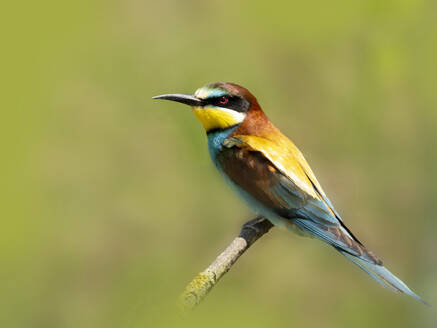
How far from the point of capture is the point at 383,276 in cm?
186

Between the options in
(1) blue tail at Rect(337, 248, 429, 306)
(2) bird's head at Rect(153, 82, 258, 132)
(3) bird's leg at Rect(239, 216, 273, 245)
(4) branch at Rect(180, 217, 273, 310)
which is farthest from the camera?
(2) bird's head at Rect(153, 82, 258, 132)

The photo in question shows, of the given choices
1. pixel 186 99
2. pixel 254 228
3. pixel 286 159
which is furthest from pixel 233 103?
pixel 254 228

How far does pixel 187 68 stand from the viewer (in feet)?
10.4

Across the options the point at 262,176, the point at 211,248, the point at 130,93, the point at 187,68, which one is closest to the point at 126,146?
the point at 130,93

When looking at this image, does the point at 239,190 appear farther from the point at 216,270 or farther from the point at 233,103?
the point at 216,270

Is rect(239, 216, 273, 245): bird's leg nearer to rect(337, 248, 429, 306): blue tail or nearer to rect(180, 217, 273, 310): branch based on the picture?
rect(180, 217, 273, 310): branch

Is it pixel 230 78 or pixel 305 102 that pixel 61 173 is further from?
pixel 305 102

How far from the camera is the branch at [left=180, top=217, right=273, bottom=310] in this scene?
1.42 metres

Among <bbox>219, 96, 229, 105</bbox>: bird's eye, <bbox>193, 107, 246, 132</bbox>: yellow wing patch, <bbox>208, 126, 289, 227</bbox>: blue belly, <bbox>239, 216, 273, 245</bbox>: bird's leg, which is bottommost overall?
<bbox>239, 216, 273, 245</bbox>: bird's leg

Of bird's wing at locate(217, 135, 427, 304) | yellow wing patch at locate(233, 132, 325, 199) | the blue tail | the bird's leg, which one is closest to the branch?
the bird's leg

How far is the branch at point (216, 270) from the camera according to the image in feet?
4.67

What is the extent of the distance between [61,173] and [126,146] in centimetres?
41

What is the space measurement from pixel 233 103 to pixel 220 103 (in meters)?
0.05

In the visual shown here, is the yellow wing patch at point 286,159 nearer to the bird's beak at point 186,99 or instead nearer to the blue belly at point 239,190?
the blue belly at point 239,190
